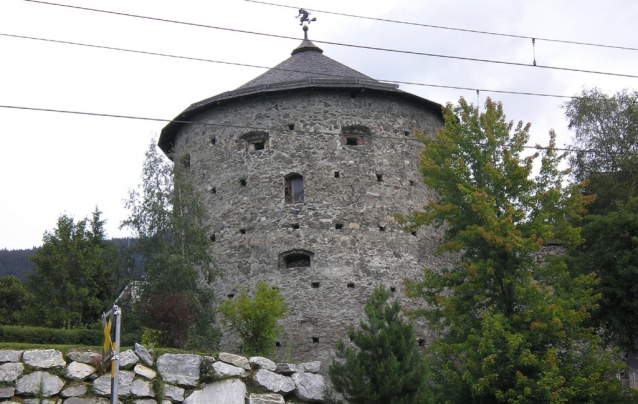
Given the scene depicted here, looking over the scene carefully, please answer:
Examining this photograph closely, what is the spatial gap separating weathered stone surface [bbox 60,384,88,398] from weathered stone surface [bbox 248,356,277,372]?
3387 mm

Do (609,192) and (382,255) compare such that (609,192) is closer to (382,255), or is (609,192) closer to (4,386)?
(382,255)

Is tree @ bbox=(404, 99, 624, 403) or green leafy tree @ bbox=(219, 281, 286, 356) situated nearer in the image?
tree @ bbox=(404, 99, 624, 403)

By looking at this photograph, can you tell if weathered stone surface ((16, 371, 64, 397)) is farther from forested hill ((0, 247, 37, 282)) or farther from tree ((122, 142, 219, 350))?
forested hill ((0, 247, 37, 282))

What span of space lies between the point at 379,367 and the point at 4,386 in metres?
6.64

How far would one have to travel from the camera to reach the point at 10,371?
14.7m

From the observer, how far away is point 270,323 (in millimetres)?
18922

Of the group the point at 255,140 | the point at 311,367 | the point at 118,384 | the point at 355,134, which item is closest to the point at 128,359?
the point at 118,384

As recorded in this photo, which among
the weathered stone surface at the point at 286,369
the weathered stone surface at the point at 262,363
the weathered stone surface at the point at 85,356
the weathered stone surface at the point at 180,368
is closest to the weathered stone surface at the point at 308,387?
the weathered stone surface at the point at 286,369

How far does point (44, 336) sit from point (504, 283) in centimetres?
979

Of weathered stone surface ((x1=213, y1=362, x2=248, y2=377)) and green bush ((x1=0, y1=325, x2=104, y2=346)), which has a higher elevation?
green bush ((x1=0, y1=325, x2=104, y2=346))

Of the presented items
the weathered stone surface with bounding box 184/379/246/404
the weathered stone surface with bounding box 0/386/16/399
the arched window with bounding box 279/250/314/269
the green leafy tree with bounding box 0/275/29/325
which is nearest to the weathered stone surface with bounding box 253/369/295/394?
the weathered stone surface with bounding box 184/379/246/404

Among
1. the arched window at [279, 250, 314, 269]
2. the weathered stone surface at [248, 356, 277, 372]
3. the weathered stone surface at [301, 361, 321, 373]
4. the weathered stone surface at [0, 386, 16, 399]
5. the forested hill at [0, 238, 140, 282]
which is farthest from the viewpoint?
the forested hill at [0, 238, 140, 282]

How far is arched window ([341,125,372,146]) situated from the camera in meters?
23.4

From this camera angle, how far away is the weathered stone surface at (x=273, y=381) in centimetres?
1650
